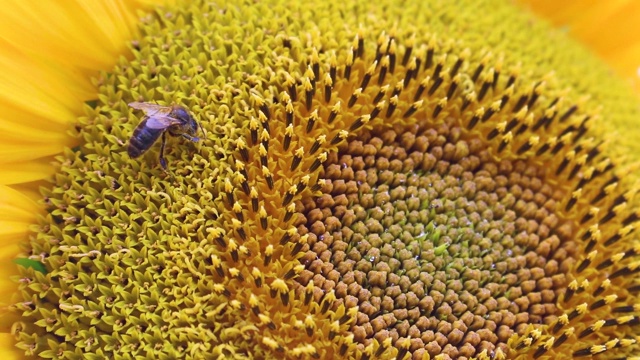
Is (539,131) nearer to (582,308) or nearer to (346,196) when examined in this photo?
(582,308)

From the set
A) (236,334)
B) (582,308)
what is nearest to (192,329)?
(236,334)

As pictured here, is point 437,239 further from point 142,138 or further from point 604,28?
point 604,28

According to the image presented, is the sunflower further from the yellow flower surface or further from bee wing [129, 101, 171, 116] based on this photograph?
the yellow flower surface

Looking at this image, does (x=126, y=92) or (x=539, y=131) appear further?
(x=539, y=131)

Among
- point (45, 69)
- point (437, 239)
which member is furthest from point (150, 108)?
point (437, 239)

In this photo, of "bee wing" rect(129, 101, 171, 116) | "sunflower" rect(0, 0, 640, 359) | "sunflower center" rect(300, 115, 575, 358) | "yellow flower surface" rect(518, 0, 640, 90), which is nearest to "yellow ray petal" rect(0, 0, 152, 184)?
"sunflower" rect(0, 0, 640, 359)
